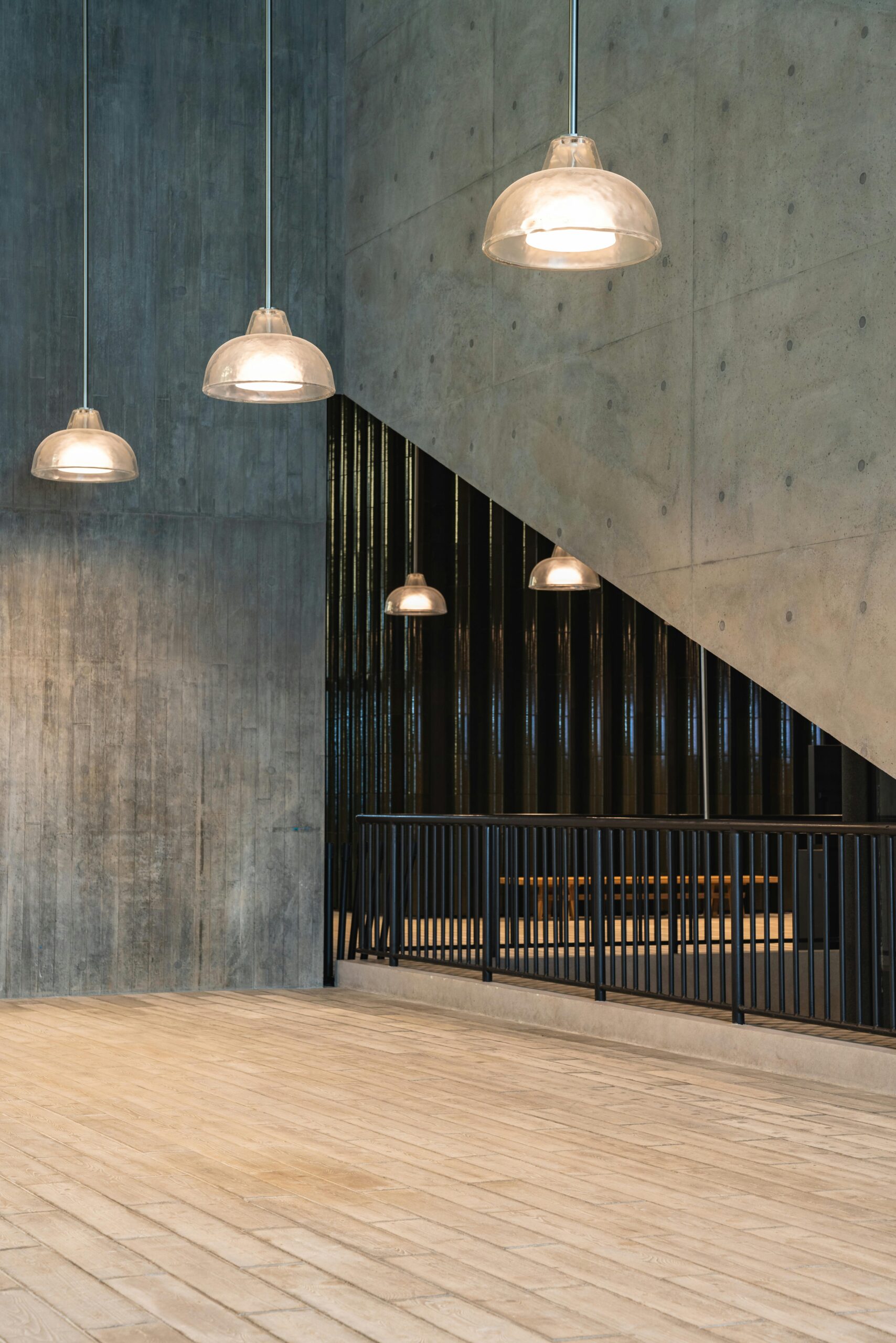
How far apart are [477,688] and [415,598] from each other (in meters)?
0.74

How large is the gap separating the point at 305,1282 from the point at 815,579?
4.16 metres

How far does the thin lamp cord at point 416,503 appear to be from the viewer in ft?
33.8

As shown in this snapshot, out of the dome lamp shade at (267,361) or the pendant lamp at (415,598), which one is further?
the pendant lamp at (415,598)

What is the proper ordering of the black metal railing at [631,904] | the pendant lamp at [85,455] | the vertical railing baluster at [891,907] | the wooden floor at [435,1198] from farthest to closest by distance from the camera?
the pendant lamp at [85,455], the black metal railing at [631,904], the vertical railing baluster at [891,907], the wooden floor at [435,1198]

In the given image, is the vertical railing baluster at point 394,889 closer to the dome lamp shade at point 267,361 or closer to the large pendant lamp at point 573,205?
the dome lamp shade at point 267,361

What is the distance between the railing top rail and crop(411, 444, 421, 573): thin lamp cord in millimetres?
1706

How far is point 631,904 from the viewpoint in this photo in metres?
9.95

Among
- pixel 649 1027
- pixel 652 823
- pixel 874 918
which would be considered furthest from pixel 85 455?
pixel 874 918

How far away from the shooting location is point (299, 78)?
416 inches

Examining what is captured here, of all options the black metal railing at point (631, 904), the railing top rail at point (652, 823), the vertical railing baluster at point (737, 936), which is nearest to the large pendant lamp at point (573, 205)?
the railing top rail at point (652, 823)

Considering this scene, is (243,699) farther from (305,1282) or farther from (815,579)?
(305,1282)

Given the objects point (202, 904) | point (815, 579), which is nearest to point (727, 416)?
point (815, 579)

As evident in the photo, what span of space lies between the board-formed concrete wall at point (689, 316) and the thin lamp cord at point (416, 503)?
145mm

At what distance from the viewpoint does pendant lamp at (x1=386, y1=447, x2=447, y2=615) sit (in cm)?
1056
